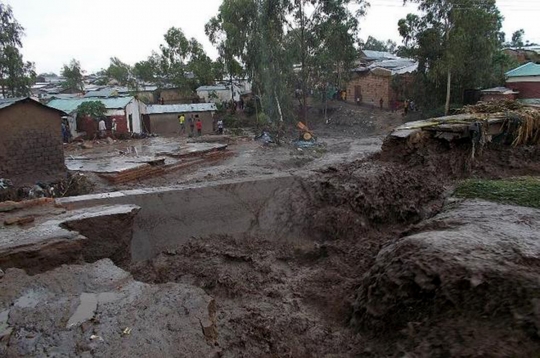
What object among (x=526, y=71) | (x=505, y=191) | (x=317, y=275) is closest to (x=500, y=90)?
(x=526, y=71)

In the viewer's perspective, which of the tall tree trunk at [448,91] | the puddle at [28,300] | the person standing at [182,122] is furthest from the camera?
the person standing at [182,122]

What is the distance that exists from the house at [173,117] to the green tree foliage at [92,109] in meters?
4.42

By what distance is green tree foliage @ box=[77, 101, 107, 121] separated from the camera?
22.9m

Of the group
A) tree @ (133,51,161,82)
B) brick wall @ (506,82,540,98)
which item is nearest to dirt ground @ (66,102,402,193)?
brick wall @ (506,82,540,98)

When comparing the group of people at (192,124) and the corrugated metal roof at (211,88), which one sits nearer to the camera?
the group of people at (192,124)

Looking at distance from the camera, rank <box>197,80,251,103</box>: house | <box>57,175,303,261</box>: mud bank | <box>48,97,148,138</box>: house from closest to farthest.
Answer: <box>57,175,303,261</box>: mud bank < <box>48,97,148,138</box>: house < <box>197,80,251,103</box>: house

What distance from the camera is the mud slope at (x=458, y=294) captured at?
3.28 m

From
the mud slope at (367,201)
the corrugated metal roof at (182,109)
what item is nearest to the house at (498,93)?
the mud slope at (367,201)

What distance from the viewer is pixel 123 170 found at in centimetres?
1247

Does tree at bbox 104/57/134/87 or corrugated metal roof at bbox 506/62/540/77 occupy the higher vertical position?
tree at bbox 104/57/134/87

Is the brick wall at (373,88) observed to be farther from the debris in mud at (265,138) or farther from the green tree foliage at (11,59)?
the green tree foliage at (11,59)

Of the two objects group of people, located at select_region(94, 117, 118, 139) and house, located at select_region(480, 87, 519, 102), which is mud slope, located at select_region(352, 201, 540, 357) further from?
group of people, located at select_region(94, 117, 118, 139)

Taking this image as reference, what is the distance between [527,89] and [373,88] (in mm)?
10566

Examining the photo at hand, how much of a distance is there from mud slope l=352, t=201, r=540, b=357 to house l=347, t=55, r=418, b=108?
78.0 feet
